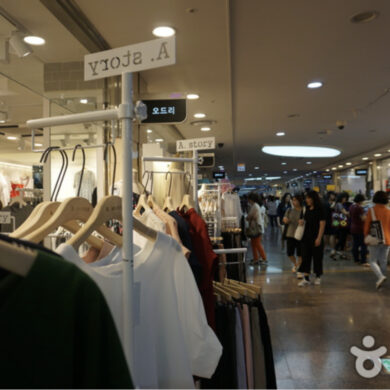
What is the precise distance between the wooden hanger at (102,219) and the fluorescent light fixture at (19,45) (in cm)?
276

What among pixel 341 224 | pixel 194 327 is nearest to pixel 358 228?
pixel 341 224

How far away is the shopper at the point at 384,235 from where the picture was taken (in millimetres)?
5875

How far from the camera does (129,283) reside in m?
1.00

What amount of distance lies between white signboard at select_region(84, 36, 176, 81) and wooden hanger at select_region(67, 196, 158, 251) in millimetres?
399

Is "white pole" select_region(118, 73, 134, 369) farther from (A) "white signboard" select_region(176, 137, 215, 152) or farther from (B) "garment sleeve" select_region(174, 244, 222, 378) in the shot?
(A) "white signboard" select_region(176, 137, 215, 152)

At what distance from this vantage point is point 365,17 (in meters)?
3.95

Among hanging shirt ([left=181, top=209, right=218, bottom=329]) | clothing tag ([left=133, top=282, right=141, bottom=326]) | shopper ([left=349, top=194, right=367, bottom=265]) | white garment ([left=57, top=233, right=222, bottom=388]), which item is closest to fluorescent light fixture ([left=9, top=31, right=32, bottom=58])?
hanging shirt ([left=181, top=209, right=218, bottom=329])

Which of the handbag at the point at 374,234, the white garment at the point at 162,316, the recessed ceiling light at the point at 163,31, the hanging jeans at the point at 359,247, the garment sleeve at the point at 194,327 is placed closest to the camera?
the white garment at the point at 162,316

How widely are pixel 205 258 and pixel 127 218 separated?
1091 mm

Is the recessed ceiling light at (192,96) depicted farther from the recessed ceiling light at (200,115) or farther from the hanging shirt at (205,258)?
the hanging shirt at (205,258)

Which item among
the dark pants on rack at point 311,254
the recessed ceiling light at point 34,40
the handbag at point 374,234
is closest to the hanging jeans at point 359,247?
the handbag at point 374,234

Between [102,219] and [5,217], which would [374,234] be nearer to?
[5,217]

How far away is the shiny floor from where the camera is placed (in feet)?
10.4

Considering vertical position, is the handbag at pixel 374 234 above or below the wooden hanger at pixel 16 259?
below
